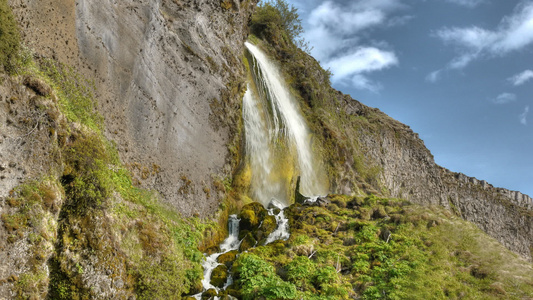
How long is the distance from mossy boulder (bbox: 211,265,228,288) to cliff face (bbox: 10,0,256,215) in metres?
3.21

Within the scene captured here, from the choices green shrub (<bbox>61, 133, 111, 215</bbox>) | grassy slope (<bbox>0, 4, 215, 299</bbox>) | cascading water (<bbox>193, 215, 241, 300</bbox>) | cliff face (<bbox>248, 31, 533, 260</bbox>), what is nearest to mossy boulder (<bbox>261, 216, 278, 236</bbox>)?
cascading water (<bbox>193, 215, 241, 300</bbox>)

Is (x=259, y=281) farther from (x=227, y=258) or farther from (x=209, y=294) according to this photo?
(x=227, y=258)

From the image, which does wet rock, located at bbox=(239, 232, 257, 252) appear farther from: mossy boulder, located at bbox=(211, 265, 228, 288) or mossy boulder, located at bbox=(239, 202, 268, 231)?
mossy boulder, located at bbox=(211, 265, 228, 288)

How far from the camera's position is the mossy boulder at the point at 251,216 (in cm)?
1753

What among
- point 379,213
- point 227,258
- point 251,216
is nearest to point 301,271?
point 227,258

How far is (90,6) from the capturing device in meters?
14.7

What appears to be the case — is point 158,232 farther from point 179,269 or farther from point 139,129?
point 139,129

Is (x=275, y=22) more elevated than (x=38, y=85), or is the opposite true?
(x=275, y=22)

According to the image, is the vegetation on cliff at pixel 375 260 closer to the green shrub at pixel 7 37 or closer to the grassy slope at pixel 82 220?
the grassy slope at pixel 82 220

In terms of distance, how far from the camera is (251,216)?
58.3ft

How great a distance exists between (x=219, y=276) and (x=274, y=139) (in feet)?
39.4

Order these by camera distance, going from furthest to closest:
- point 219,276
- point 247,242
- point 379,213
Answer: point 379,213
point 247,242
point 219,276

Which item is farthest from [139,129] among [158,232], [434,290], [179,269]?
[434,290]

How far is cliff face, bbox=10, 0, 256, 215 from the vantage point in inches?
535
